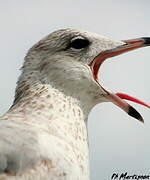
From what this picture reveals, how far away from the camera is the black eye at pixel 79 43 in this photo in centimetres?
728

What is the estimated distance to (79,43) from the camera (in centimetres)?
728

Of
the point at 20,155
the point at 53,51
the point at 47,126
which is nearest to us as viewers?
the point at 20,155

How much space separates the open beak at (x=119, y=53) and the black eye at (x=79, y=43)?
7.5 inches

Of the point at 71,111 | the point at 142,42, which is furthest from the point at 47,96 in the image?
the point at 142,42

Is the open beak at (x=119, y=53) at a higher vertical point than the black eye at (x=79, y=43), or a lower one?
lower

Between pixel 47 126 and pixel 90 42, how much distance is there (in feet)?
4.60

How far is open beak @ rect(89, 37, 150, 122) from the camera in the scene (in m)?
7.01

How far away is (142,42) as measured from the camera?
7574mm

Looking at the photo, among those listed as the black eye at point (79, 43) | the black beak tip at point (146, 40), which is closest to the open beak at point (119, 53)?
the black beak tip at point (146, 40)

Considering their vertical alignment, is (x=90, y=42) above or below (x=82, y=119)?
above

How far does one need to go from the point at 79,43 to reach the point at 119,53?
1.48 ft

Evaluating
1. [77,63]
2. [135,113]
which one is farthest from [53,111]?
[135,113]

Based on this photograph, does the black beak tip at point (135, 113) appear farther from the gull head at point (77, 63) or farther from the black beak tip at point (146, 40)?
the black beak tip at point (146, 40)

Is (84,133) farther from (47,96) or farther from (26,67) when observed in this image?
(26,67)
